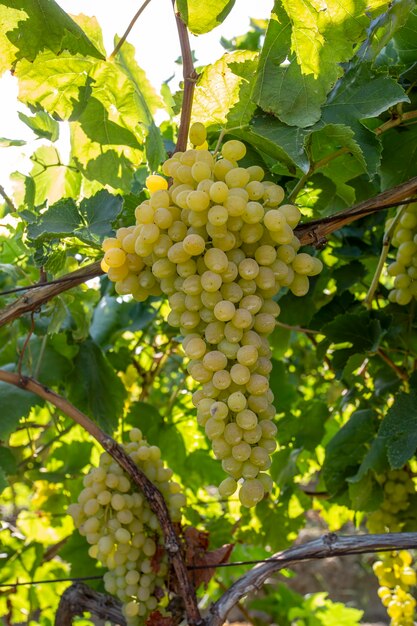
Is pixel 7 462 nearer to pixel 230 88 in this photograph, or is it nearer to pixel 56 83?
pixel 56 83

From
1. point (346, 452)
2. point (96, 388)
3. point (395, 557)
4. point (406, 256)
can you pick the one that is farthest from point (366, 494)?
point (96, 388)

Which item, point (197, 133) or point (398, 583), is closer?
point (197, 133)

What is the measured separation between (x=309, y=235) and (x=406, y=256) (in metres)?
0.40

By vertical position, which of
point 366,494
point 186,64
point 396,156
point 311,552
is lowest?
point 311,552

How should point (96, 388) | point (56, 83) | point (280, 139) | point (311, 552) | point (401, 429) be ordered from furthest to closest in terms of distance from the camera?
point (96, 388) → point (401, 429) → point (56, 83) → point (311, 552) → point (280, 139)

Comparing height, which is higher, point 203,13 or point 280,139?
point 203,13

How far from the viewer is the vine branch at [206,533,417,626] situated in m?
1.05

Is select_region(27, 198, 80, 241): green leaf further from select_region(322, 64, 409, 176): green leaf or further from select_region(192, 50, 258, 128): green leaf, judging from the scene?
select_region(322, 64, 409, 176): green leaf

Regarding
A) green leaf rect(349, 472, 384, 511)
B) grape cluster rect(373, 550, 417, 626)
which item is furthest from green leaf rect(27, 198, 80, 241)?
grape cluster rect(373, 550, 417, 626)

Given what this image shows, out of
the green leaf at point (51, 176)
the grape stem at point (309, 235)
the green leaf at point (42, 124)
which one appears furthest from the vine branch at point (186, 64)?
the green leaf at point (51, 176)

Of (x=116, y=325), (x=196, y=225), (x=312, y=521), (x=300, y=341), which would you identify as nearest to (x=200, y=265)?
(x=196, y=225)

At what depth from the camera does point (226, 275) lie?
843mm

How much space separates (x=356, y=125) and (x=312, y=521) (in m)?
5.69

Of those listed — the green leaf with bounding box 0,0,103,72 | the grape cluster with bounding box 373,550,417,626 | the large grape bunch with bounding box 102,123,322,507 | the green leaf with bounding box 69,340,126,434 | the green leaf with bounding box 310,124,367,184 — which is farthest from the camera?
the green leaf with bounding box 69,340,126,434
